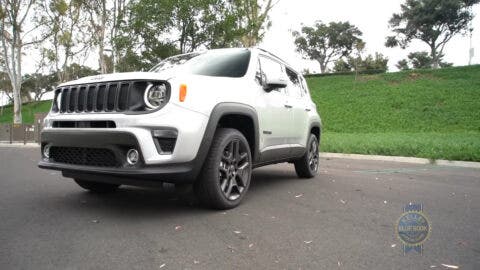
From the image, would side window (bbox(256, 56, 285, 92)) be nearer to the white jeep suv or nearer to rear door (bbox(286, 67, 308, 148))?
the white jeep suv

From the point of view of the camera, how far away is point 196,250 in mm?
2869

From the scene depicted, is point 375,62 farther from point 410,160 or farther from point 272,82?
point 272,82

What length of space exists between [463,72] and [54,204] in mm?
32069

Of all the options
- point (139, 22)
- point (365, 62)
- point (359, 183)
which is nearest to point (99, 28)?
→ point (139, 22)

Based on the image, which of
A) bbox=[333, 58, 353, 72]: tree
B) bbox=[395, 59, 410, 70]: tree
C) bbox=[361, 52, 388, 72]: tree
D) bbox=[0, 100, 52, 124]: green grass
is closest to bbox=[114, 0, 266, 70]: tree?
bbox=[0, 100, 52, 124]: green grass

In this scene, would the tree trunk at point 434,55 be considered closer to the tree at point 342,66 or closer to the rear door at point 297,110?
the tree at point 342,66

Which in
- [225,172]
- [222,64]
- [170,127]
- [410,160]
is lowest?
[410,160]

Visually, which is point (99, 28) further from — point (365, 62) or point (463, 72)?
point (365, 62)

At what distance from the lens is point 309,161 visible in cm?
656

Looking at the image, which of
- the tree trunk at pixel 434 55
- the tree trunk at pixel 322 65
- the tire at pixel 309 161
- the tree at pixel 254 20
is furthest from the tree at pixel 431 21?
the tire at pixel 309 161

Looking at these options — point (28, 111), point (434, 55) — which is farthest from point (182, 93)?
point (434, 55)

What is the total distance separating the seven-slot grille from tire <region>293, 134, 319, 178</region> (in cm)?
352

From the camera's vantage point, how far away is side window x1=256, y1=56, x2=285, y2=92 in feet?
16.0

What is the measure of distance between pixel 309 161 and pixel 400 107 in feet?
64.4
